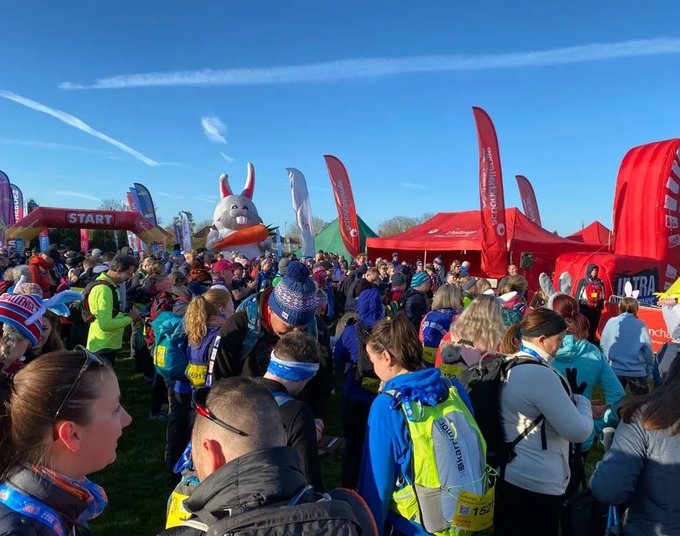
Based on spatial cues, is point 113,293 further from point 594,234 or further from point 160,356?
point 594,234

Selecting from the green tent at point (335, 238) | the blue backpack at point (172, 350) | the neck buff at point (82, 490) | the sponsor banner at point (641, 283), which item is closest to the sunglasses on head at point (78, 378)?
the neck buff at point (82, 490)

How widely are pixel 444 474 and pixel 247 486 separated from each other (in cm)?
108

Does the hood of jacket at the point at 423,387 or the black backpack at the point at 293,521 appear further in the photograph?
the hood of jacket at the point at 423,387

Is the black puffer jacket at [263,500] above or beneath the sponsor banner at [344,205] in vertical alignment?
beneath

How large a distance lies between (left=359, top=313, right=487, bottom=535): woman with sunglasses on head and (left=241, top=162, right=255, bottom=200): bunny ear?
74.1 ft

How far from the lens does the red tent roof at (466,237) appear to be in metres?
16.0

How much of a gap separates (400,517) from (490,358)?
1.02m

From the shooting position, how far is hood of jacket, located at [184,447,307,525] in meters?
1.01

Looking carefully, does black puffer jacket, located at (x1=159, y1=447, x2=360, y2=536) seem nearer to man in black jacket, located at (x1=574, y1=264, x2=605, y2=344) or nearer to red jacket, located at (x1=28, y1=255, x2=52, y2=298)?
red jacket, located at (x1=28, y1=255, x2=52, y2=298)

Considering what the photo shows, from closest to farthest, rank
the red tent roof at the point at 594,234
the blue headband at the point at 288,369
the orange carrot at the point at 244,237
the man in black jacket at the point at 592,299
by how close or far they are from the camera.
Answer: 1. the blue headband at the point at 288,369
2. the man in black jacket at the point at 592,299
3. the orange carrot at the point at 244,237
4. the red tent roof at the point at 594,234

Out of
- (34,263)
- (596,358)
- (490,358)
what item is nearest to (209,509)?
→ (490,358)

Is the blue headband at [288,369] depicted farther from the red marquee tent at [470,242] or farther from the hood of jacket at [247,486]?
the red marquee tent at [470,242]

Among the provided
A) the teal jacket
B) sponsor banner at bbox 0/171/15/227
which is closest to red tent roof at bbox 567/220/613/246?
the teal jacket

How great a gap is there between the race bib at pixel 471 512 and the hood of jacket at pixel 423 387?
1.28ft
